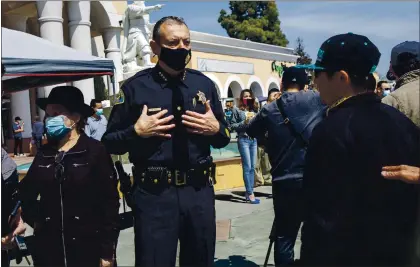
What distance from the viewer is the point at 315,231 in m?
1.83

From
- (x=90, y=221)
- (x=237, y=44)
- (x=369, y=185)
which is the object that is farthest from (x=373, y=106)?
(x=237, y=44)

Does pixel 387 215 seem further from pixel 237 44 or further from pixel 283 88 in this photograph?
pixel 237 44

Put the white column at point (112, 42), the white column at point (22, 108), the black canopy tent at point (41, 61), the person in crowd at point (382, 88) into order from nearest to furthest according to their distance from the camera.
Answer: the black canopy tent at point (41, 61) → the person in crowd at point (382, 88) → the white column at point (112, 42) → the white column at point (22, 108)

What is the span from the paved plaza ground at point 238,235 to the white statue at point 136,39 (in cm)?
593

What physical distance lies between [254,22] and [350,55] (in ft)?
160

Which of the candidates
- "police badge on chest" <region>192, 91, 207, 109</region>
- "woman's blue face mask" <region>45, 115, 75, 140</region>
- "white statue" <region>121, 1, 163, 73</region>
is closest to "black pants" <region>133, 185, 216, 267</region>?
"police badge on chest" <region>192, 91, 207, 109</region>

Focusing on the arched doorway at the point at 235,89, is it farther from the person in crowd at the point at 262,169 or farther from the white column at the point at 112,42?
the person in crowd at the point at 262,169

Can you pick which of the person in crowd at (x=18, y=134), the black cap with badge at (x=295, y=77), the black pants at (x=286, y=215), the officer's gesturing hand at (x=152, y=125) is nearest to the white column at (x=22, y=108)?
the person in crowd at (x=18, y=134)

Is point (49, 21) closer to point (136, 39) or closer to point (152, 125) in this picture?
point (136, 39)

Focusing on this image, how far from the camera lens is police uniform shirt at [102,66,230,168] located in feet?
8.70

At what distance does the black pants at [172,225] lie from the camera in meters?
2.61

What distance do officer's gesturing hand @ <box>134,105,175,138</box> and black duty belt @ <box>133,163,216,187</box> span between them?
211 millimetres

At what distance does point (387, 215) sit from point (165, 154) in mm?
1285

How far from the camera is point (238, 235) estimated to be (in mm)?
5766
